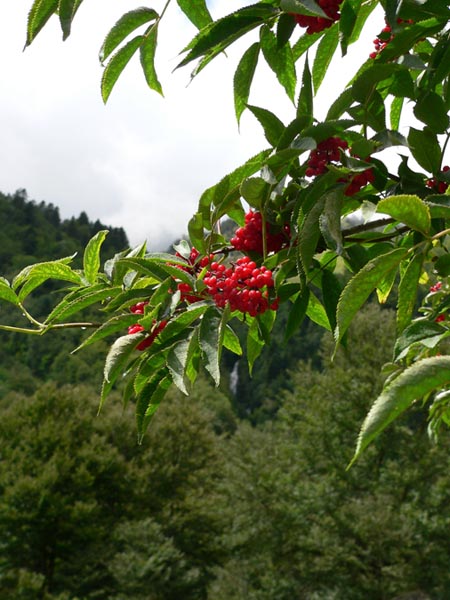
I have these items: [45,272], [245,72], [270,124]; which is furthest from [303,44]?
[45,272]

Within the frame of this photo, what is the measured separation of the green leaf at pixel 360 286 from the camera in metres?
0.81

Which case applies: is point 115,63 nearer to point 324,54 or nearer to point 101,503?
→ point 324,54

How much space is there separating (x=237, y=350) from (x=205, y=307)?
0.32 m

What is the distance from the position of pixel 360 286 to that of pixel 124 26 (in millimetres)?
686

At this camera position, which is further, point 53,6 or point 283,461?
point 283,461

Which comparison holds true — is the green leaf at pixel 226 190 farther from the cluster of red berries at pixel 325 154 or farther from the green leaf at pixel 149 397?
the green leaf at pixel 149 397

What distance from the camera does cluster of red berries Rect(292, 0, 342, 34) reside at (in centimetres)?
105

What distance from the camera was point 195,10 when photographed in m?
1.16

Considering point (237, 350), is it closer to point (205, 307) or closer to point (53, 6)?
point (205, 307)

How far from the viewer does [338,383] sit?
19.4 metres

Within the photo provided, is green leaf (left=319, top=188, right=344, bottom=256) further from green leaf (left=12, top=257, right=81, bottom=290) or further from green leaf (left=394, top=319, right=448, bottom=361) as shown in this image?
green leaf (left=12, top=257, right=81, bottom=290)

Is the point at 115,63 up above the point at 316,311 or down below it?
above

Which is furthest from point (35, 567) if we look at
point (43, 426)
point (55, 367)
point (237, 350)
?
point (55, 367)

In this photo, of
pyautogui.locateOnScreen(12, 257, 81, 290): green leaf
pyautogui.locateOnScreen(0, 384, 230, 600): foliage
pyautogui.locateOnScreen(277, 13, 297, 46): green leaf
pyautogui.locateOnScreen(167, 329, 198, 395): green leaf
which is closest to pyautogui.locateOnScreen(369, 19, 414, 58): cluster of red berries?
pyautogui.locateOnScreen(277, 13, 297, 46): green leaf
